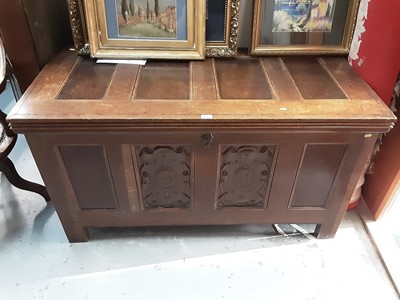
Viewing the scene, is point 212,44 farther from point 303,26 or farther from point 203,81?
point 303,26

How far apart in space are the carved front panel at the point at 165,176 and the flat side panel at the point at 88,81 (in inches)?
9.6

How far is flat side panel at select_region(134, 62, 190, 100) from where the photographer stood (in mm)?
1146

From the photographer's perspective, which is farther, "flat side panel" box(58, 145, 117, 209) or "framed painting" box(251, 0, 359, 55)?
"framed painting" box(251, 0, 359, 55)

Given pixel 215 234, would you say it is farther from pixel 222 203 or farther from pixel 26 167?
pixel 26 167

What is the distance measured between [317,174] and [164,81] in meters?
0.64

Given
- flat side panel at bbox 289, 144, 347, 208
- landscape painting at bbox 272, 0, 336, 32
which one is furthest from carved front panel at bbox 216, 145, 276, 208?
landscape painting at bbox 272, 0, 336, 32

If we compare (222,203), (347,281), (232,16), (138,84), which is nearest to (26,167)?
(138,84)

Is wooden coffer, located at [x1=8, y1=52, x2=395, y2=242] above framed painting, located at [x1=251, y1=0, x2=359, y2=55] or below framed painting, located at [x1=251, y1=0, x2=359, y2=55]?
below

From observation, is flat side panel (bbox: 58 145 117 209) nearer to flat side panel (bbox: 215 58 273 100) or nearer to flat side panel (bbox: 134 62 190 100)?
flat side panel (bbox: 134 62 190 100)

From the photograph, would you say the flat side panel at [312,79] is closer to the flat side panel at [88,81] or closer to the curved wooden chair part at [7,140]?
the flat side panel at [88,81]

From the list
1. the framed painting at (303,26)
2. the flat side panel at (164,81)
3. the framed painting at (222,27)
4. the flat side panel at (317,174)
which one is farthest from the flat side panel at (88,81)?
the flat side panel at (317,174)

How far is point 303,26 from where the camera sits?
Answer: 53.1 inches

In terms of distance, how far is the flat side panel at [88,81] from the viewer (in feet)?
3.71

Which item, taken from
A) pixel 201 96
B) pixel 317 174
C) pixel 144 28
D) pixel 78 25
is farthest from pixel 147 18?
pixel 317 174
